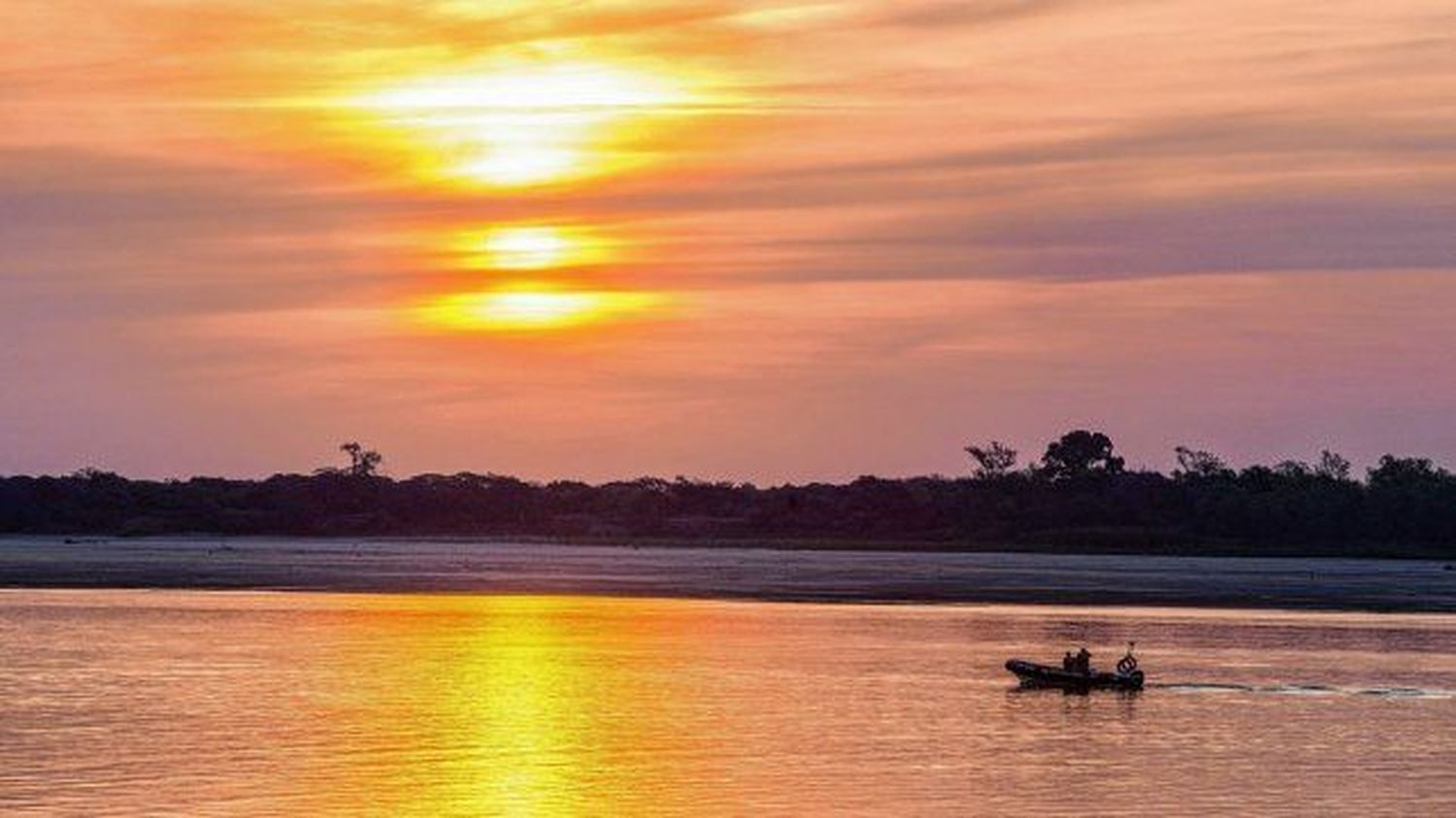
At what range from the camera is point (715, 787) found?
45.0 meters

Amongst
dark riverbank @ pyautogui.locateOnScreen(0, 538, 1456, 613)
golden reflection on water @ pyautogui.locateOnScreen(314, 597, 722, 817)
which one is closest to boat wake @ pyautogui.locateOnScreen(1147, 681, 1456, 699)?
golden reflection on water @ pyautogui.locateOnScreen(314, 597, 722, 817)

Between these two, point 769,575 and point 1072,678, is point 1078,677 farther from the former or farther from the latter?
point 769,575

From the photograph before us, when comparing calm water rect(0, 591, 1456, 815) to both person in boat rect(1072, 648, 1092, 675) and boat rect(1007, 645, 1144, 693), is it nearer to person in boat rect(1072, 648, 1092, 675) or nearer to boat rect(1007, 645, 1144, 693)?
boat rect(1007, 645, 1144, 693)

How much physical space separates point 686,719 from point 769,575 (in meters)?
86.5

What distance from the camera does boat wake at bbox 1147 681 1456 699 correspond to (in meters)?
66.8

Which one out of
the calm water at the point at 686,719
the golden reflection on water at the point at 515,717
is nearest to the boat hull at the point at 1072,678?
the calm water at the point at 686,719

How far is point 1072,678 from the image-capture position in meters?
67.0

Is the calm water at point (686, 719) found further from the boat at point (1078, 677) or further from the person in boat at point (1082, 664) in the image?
the person in boat at point (1082, 664)

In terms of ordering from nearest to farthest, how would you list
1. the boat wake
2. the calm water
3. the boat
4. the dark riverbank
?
the calm water
the boat wake
the boat
the dark riverbank

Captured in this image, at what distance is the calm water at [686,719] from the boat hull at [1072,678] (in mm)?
880

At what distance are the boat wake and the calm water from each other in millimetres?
189

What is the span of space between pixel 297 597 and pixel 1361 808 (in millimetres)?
70681

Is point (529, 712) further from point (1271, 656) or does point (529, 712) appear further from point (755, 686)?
point (1271, 656)

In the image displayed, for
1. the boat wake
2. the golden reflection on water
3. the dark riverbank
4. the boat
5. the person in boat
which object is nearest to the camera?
the golden reflection on water
